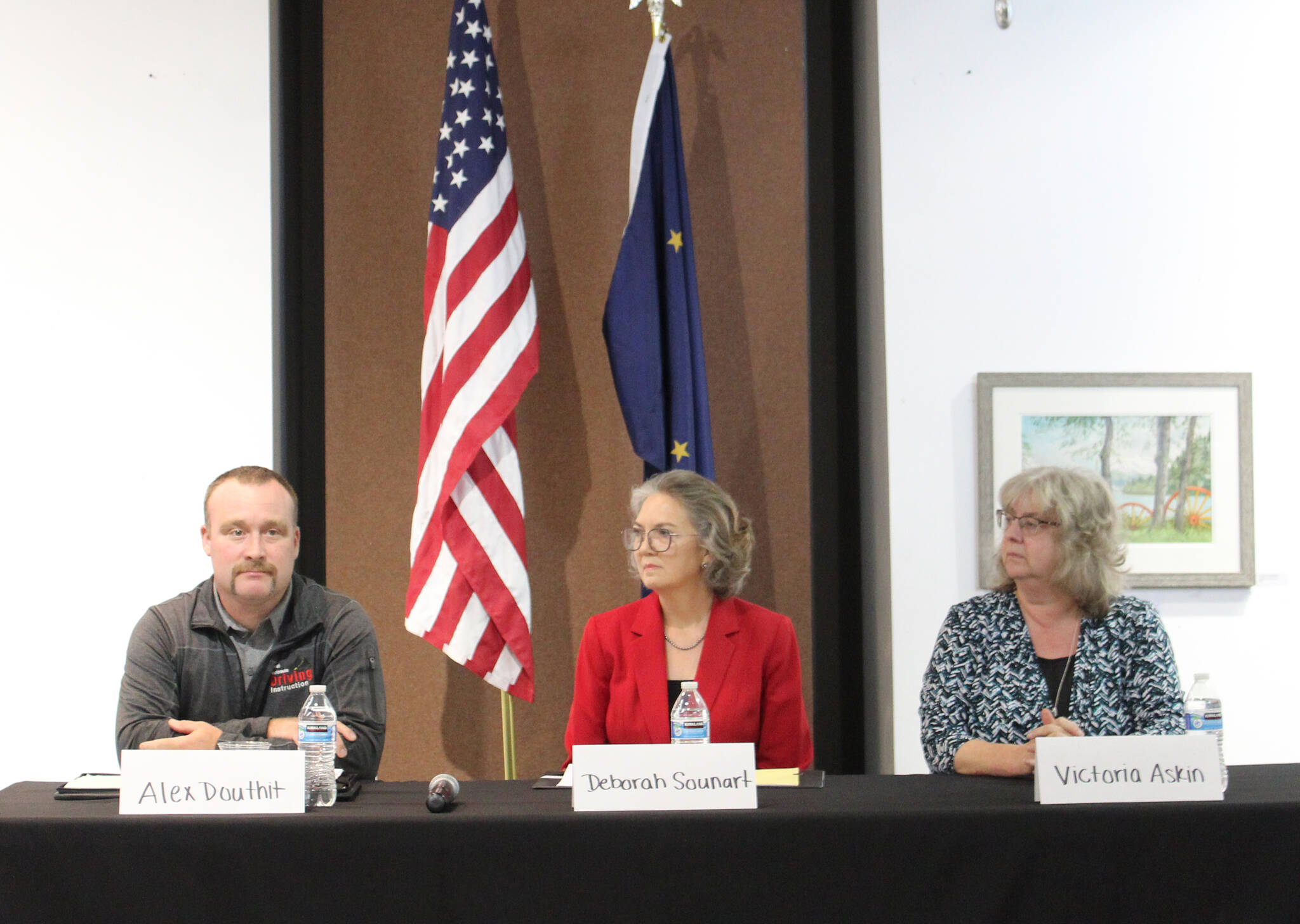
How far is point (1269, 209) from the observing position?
330 cm

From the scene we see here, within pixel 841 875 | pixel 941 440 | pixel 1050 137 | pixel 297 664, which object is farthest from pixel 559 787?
pixel 1050 137

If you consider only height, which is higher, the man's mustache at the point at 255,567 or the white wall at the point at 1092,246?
the white wall at the point at 1092,246

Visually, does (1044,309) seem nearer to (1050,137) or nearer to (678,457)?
(1050,137)

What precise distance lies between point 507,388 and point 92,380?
1.25 m

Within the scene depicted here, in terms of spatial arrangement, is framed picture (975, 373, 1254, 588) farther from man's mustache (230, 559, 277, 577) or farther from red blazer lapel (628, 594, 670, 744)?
man's mustache (230, 559, 277, 577)

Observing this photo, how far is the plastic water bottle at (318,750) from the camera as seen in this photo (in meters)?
1.75

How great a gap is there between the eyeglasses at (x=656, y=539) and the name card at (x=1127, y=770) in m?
0.99

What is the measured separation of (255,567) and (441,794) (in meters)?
0.71

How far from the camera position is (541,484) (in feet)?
11.2

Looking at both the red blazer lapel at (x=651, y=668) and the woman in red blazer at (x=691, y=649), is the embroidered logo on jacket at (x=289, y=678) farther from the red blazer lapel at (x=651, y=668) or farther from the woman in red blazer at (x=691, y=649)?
the red blazer lapel at (x=651, y=668)

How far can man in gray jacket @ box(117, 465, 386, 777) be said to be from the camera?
2.15 m

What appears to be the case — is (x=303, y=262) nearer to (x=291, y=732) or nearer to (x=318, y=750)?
(x=291, y=732)

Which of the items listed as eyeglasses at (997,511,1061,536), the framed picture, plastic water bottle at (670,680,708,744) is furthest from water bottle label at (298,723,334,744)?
the framed picture

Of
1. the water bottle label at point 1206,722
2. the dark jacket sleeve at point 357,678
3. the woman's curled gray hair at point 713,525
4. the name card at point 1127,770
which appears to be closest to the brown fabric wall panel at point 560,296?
the woman's curled gray hair at point 713,525
